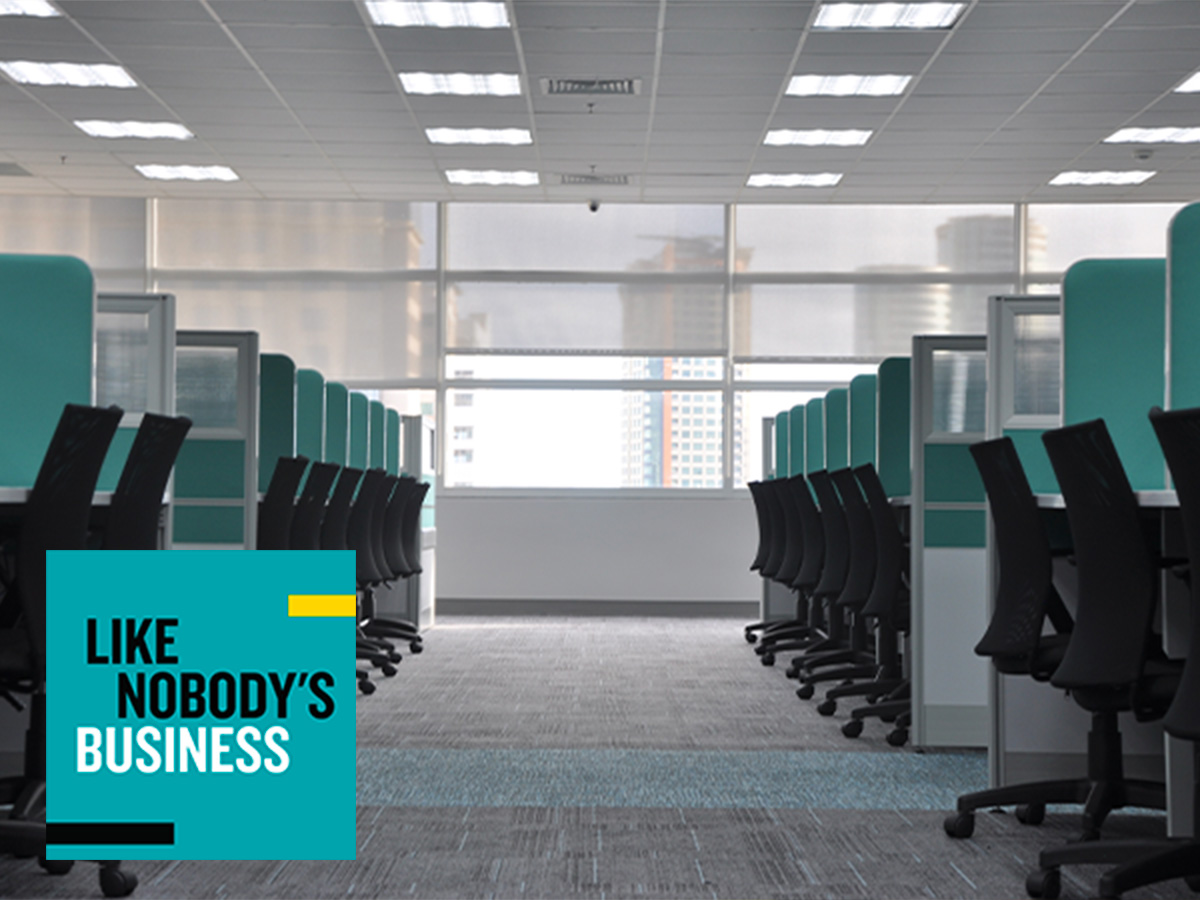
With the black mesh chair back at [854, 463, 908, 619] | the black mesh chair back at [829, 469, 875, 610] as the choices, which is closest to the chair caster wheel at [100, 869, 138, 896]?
the black mesh chair back at [854, 463, 908, 619]

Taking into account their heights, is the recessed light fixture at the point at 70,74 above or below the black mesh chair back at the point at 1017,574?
above

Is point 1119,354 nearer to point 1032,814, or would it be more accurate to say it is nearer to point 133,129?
point 1032,814

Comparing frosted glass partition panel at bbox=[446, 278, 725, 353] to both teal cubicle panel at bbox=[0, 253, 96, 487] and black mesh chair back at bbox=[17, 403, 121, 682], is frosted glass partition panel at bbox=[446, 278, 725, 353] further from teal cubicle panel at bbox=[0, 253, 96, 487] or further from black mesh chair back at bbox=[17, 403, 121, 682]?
black mesh chair back at bbox=[17, 403, 121, 682]

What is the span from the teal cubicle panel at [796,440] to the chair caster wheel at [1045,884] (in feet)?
14.6

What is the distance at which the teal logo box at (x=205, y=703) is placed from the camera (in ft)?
5.30

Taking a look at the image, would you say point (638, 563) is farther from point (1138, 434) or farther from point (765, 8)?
point (1138, 434)

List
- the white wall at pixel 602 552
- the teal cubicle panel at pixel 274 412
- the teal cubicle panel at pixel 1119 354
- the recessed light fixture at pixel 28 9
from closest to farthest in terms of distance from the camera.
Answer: the teal cubicle panel at pixel 1119 354 < the teal cubicle panel at pixel 274 412 < the recessed light fixture at pixel 28 9 < the white wall at pixel 602 552

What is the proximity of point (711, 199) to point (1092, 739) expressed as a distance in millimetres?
6609

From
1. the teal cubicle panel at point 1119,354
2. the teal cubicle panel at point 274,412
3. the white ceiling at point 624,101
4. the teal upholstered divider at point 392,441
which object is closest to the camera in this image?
the teal cubicle panel at point 1119,354

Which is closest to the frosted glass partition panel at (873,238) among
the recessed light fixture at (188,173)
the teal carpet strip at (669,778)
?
the recessed light fixture at (188,173)

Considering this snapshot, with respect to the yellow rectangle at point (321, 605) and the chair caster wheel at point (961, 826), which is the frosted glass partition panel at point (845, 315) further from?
the yellow rectangle at point (321, 605)

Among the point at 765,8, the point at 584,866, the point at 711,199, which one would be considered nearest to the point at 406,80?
the point at 765,8

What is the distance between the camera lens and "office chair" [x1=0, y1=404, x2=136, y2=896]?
6.64 ft

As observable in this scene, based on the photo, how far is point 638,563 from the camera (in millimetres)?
8711
